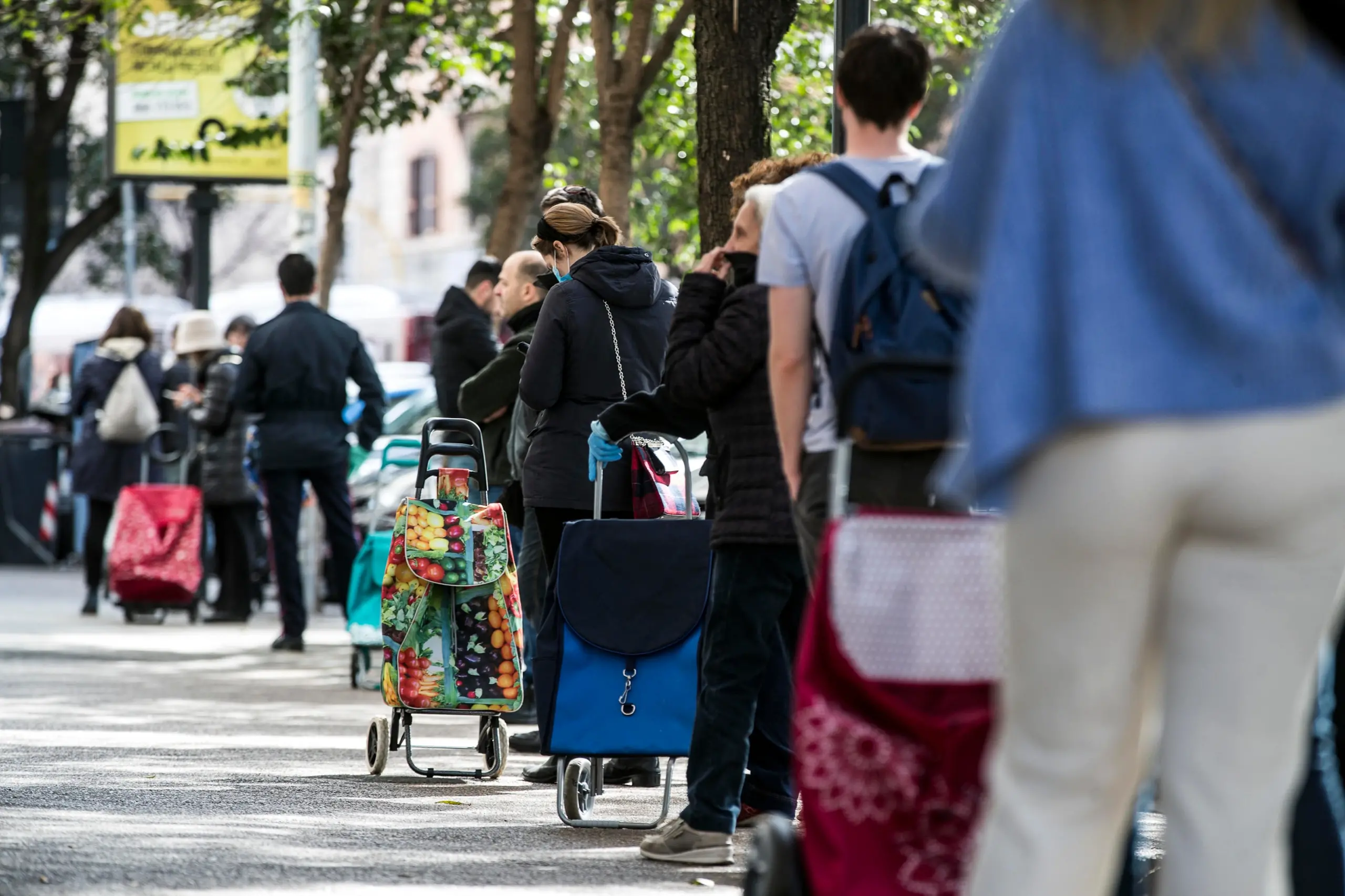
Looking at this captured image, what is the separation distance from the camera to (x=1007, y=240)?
2924 millimetres

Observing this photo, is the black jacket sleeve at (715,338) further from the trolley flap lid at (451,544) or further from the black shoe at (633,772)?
the black shoe at (633,772)

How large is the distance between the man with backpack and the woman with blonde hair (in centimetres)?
166

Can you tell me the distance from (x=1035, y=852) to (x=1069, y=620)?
0.31 m

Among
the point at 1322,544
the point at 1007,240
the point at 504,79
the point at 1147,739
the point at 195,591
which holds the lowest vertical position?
the point at 195,591

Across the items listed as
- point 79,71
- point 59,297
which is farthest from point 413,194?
point 79,71

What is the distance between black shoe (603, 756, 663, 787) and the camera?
7984 mm

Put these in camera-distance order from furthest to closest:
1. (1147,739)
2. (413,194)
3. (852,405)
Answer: (413,194) → (852,405) → (1147,739)

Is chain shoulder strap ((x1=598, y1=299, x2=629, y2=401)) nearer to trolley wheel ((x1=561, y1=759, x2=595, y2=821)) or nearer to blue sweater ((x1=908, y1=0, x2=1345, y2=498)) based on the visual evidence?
trolley wheel ((x1=561, y1=759, x2=595, y2=821))

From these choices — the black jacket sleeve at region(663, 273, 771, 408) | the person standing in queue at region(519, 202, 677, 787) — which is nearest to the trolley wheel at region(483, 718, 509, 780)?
the person standing in queue at region(519, 202, 677, 787)

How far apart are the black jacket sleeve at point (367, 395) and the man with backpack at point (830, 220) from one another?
8.14 m

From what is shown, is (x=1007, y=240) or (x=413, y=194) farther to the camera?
(x=413, y=194)

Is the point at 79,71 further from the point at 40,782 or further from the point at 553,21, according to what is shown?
the point at 40,782

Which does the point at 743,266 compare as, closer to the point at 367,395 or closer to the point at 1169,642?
the point at 1169,642

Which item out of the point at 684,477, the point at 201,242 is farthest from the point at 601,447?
the point at 201,242
